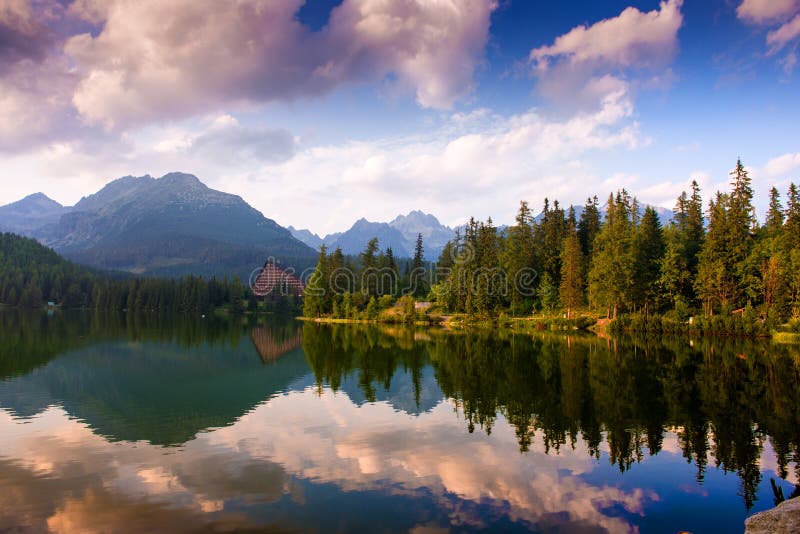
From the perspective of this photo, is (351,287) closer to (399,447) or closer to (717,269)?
(717,269)

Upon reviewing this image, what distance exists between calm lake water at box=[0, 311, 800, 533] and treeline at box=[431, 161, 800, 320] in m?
37.0

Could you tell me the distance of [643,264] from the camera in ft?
278

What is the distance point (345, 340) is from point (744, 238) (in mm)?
65348

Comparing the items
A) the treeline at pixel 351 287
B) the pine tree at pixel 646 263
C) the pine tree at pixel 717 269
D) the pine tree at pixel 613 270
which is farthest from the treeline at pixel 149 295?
the pine tree at pixel 717 269

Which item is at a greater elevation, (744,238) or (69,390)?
(744,238)

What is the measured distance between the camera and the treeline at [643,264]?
7181cm

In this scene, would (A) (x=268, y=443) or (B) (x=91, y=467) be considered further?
(A) (x=268, y=443)

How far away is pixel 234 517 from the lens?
45.7ft

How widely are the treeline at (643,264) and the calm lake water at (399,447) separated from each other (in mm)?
37016

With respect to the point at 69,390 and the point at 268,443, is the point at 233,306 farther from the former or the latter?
the point at 268,443

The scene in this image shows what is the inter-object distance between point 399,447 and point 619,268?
71630 mm

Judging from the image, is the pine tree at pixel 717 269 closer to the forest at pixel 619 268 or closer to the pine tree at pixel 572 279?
the forest at pixel 619 268

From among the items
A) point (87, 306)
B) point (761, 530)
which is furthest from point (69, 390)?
point (87, 306)

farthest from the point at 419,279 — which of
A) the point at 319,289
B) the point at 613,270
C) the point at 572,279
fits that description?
the point at 613,270
